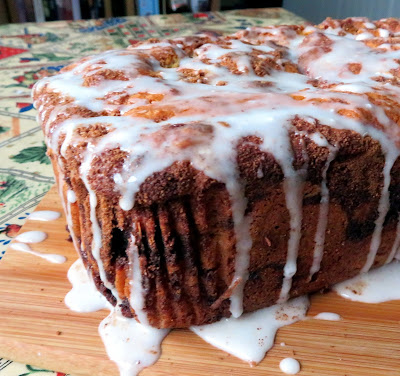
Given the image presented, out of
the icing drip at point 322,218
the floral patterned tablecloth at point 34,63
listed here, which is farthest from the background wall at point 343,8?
the icing drip at point 322,218

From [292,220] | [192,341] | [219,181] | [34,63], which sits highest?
[219,181]

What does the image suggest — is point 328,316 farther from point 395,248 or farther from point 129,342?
point 129,342

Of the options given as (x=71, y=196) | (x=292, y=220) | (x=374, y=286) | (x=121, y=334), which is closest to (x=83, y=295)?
(x=121, y=334)

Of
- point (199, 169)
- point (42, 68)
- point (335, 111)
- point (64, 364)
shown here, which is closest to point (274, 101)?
point (335, 111)

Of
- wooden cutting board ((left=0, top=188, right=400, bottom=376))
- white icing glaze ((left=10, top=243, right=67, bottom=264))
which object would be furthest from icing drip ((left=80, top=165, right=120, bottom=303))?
white icing glaze ((left=10, top=243, right=67, bottom=264))

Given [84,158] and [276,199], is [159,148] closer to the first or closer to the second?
[84,158]

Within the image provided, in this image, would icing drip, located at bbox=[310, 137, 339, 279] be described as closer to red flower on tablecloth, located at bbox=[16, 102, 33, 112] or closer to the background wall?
red flower on tablecloth, located at bbox=[16, 102, 33, 112]
